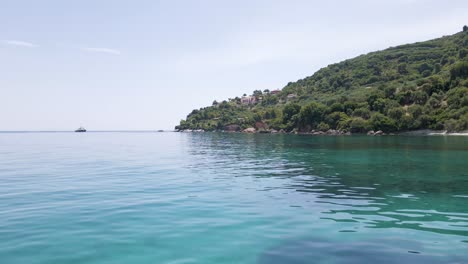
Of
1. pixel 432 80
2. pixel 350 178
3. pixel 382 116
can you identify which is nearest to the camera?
pixel 350 178

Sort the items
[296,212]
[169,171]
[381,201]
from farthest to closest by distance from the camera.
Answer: [169,171], [381,201], [296,212]

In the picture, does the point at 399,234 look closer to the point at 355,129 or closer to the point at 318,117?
the point at 355,129

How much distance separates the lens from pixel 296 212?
50.1 feet

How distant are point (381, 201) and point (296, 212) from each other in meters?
5.20

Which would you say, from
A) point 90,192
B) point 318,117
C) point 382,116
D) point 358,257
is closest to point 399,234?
point 358,257

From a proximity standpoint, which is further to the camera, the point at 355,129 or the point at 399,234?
the point at 355,129

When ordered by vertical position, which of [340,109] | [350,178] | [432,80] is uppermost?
[432,80]

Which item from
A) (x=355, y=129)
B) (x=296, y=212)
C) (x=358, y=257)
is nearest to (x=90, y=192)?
(x=296, y=212)

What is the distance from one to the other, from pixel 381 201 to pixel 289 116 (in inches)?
6697

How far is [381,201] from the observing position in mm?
17453

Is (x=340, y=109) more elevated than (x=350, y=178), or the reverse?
(x=340, y=109)

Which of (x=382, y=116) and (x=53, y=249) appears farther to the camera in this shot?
(x=382, y=116)

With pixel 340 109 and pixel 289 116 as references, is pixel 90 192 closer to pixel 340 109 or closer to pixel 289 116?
pixel 340 109

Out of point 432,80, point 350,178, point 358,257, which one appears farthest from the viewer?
point 432,80
